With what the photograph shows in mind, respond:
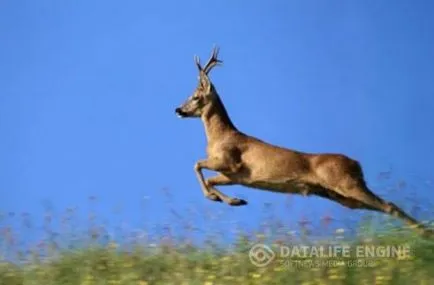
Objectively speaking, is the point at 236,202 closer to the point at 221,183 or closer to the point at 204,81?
the point at 221,183

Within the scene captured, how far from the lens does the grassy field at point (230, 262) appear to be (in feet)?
28.4

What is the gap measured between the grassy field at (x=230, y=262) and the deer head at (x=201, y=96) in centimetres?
366

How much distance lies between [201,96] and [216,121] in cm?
36

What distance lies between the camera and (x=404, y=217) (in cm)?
1049

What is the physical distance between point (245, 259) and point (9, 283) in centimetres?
207

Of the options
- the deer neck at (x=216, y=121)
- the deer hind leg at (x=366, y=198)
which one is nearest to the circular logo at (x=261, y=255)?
the deer hind leg at (x=366, y=198)

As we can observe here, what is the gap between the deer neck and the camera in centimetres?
1353

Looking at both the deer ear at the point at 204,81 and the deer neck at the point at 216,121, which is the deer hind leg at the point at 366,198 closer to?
the deer neck at the point at 216,121

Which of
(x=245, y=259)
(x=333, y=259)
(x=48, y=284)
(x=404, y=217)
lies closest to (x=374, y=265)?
(x=333, y=259)

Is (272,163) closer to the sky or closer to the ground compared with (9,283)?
closer to the sky

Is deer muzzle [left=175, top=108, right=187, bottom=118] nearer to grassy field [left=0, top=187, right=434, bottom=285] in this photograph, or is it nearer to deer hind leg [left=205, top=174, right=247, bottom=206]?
deer hind leg [left=205, top=174, right=247, bottom=206]

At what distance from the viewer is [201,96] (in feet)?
44.6

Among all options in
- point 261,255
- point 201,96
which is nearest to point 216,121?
point 201,96

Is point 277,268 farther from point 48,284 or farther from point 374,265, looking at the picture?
point 48,284
